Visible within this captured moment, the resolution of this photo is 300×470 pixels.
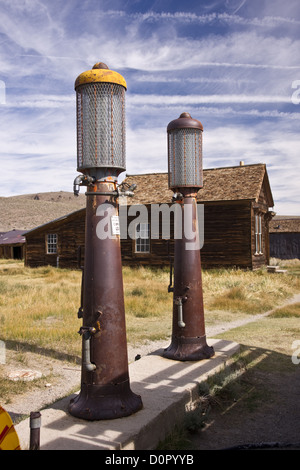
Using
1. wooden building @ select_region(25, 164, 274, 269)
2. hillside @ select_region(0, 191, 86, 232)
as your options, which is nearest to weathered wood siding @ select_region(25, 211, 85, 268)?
wooden building @ select_region(25, 164, 274, 269)

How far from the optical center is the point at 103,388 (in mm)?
3727

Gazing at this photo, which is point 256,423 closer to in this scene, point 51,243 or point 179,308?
point 179,308

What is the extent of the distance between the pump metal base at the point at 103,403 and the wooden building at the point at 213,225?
13727 mm

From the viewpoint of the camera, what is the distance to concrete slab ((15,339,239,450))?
10.6ft

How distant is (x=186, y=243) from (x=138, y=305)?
5.62 meters

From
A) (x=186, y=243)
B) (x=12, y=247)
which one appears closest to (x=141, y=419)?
(x=186, y=243)

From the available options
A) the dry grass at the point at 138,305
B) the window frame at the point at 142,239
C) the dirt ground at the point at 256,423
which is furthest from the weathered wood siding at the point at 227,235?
the dirt ground at the point at 256,423

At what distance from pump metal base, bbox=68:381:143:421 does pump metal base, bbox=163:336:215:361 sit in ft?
5.92

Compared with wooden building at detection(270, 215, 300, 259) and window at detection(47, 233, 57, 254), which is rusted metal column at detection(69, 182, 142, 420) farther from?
wooden building at detection(270, 215, 300, 259)

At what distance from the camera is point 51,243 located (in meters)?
23.0

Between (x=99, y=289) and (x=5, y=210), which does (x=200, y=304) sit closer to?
(x=99, y=289)

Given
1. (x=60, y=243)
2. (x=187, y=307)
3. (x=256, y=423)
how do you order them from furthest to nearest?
(x=60, y=243)
(x=187, y=307)
(x=256, y=423)

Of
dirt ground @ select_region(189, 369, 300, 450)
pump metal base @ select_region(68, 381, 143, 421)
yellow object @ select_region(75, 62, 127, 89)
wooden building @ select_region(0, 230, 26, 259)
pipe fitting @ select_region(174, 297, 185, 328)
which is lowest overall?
dirt ground @ select_region(189, 369, 300, 450)

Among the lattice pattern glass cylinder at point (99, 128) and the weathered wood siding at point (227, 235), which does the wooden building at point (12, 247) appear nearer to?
the weathered wood siding at point (227, 235)
